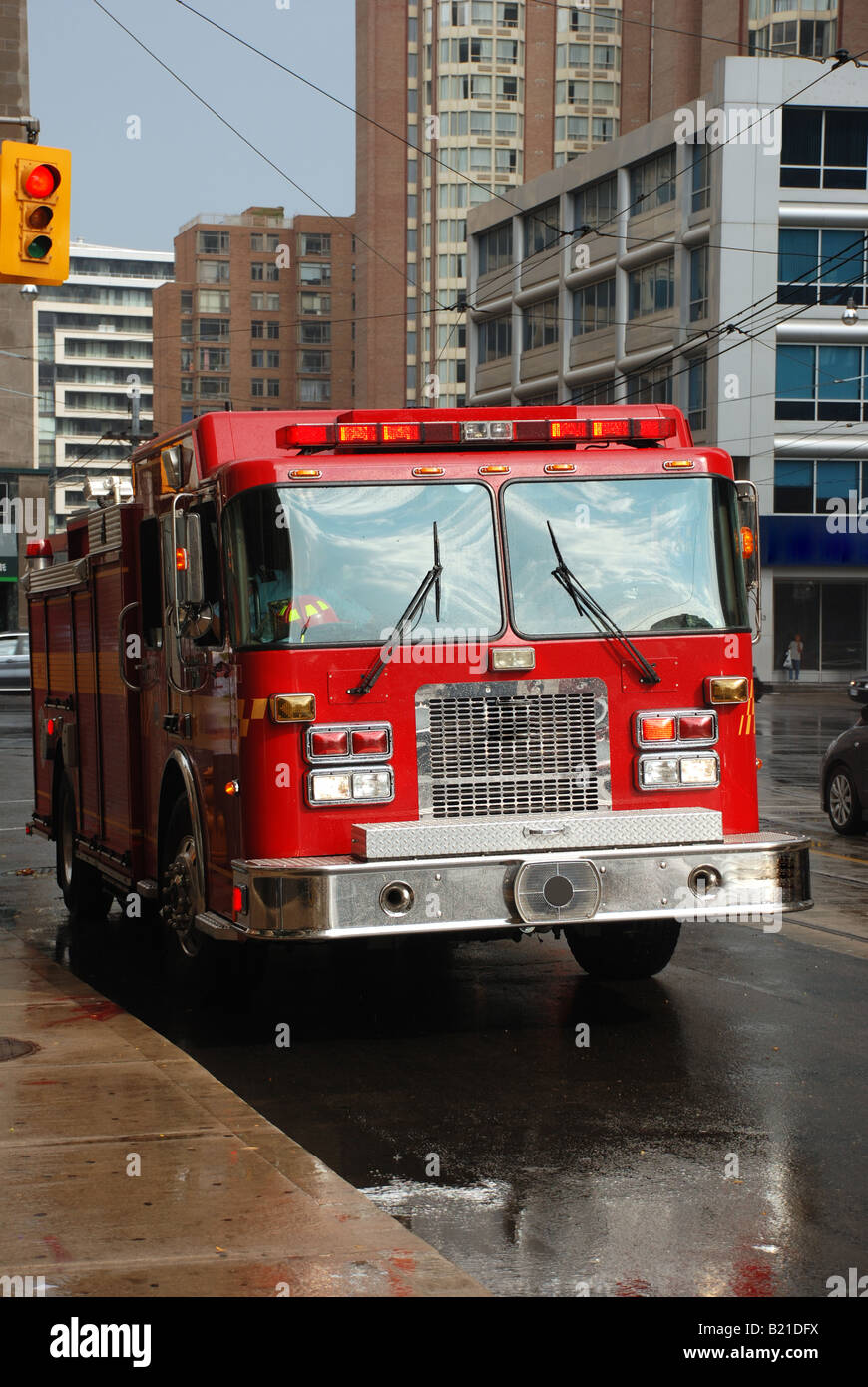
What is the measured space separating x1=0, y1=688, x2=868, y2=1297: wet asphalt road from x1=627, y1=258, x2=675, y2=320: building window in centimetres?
4872

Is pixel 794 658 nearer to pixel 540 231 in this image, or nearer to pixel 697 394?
pixel 697 394

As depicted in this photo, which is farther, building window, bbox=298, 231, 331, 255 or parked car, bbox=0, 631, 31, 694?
building window, bbox=298, 231, 331, 255

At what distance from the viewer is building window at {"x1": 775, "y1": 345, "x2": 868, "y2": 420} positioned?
53938mm

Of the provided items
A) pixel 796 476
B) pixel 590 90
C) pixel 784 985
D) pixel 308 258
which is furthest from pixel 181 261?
pixel 784 985

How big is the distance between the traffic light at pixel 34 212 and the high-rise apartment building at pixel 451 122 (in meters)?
78.4

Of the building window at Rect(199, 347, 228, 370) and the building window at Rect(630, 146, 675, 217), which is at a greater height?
the building window at Rect(199, 347, 228, 370)

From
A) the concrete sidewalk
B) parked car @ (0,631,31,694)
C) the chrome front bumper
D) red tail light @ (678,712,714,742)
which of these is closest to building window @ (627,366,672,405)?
parked car @ (0,631,31,694)

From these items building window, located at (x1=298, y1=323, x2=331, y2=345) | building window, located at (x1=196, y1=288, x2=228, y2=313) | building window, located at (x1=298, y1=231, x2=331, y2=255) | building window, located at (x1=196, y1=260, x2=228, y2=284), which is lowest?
building window, located at (x1=298, y1=323, x2=331, y2=345)

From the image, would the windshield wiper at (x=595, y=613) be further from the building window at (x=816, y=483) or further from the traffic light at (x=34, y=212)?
the building window at (x=816, y=483)

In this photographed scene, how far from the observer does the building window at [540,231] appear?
68.4 meters

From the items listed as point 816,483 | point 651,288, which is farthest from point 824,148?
point 816,483

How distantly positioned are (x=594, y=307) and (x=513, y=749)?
192 feet

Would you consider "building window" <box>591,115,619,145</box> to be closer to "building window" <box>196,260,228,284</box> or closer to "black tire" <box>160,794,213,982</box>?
"building window" <box>196,260,228,284</box>
